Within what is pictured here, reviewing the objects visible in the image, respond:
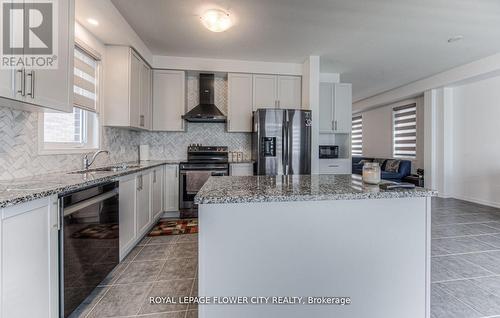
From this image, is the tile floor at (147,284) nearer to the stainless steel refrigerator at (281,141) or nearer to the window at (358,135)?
the stainless steel refrigerator at (281,141)

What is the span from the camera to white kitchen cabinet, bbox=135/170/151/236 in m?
2.65

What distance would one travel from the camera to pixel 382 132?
7.19m

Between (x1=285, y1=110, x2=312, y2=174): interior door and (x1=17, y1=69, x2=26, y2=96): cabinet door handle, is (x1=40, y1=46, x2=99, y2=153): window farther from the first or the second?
(x1=285, y1=110, x2=312, y2=174): interior door

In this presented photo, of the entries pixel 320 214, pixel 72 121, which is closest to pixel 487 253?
pixel 320 214

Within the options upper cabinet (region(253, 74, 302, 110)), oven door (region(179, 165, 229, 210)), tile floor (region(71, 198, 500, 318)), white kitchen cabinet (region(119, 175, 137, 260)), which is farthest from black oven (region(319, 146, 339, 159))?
white kitchen cabinet (region(119, 175, 137, 260))

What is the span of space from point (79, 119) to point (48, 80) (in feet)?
3.92

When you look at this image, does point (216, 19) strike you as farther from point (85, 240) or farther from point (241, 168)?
point (85, 240)

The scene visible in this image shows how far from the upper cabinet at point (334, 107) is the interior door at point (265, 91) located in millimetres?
974

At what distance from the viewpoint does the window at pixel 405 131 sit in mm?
6156

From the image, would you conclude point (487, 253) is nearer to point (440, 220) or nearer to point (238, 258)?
point (440, 220)

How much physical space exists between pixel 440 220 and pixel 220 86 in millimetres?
4376

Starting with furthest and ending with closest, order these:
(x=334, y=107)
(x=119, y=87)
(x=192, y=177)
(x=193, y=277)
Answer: (x=334, y=107), (x=192, y=177), (x=119, y=87), (x=193, y=277)

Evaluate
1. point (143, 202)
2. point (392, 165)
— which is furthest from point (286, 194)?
point (392, 165)

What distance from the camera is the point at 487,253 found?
2.50m
